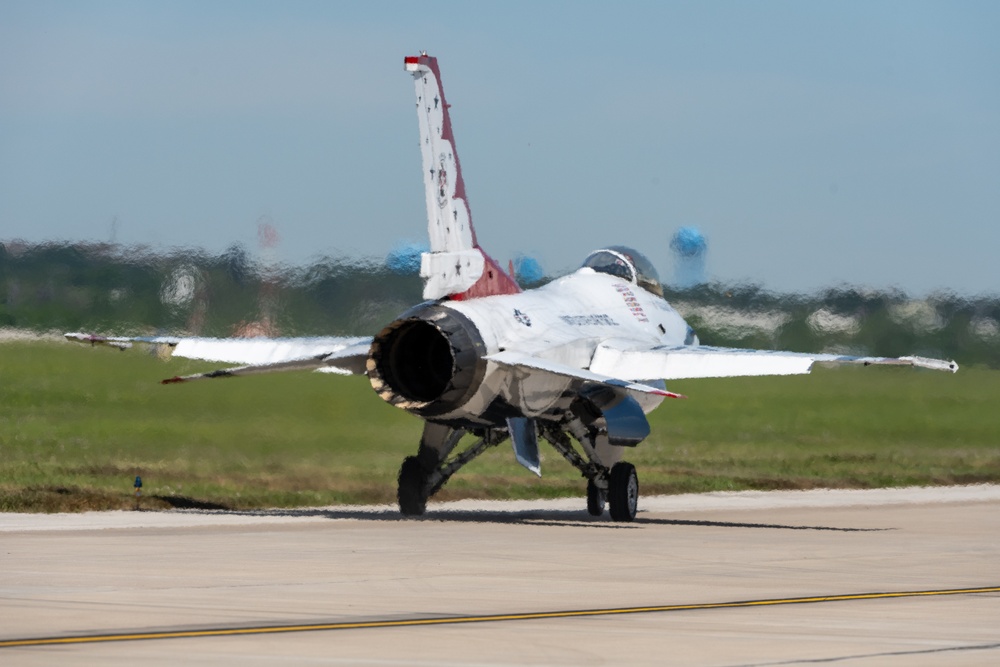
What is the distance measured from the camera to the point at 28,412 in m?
36.4

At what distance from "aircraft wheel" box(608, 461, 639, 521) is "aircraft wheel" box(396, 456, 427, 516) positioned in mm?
2578

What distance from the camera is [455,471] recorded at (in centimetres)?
2609

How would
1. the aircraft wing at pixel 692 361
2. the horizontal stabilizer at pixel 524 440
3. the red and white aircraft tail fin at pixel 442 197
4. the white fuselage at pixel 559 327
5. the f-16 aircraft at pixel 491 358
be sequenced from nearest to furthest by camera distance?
the f-16 aircraft at pixel 491 358
the white fuselage at pixel 559 327
the horizontal stabilizer at pixel 524 440
the red and white aircraft tail fin at pixel 442 197
the aircraft wing at pixel 692 361

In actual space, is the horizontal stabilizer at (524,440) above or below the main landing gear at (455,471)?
above

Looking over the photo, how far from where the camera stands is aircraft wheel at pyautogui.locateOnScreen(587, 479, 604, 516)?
88.1 feet

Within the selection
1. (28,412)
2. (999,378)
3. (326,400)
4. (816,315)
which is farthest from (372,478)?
(999,378)

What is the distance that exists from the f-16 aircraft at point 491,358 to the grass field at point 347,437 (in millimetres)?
3044

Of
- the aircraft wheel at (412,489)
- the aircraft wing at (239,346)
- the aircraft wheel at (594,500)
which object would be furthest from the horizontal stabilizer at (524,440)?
the aircraft wing at (239,346)

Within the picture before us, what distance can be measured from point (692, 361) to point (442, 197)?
4133mm

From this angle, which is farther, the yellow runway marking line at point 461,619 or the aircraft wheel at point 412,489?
the aircraft wheel at point 412,489

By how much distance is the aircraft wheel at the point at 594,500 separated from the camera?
2686cm

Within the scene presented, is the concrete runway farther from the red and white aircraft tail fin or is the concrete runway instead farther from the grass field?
the grass field

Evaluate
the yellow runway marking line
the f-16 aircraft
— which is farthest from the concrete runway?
the f-16 aircraft

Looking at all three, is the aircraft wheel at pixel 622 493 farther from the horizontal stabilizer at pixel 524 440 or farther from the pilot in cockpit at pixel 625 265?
the pilot in cockpit at pixel 625 265
